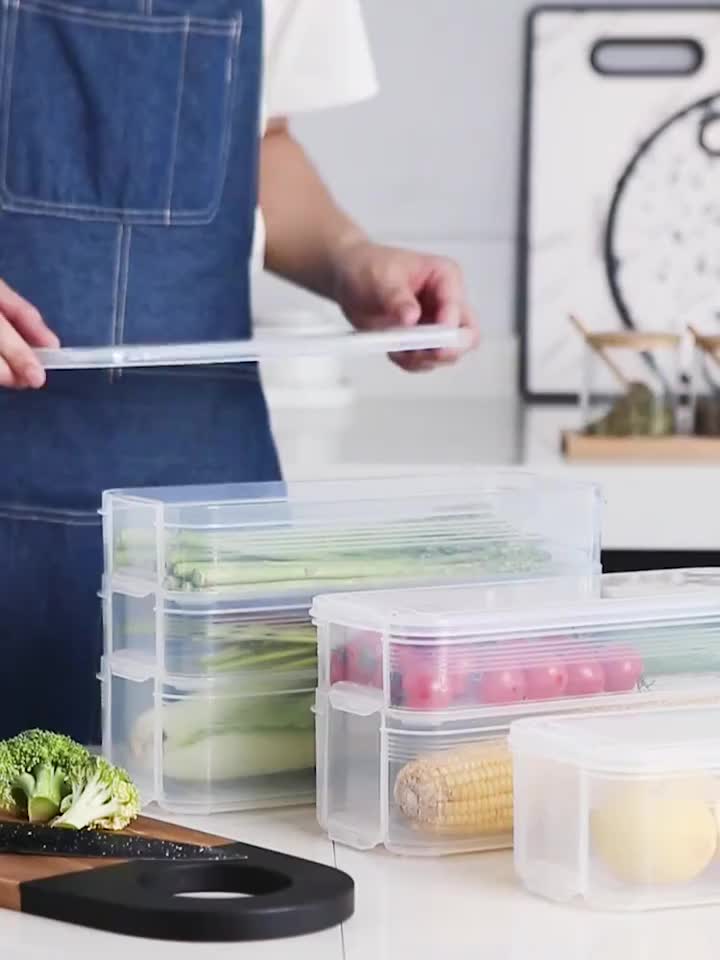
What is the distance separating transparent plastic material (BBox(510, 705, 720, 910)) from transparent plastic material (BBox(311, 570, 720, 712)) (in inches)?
2.9

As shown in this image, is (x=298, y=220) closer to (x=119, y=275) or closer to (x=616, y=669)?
(x=119, y=275)

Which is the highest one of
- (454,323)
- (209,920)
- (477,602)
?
(454,323)

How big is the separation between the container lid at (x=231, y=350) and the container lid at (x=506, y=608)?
24 cm

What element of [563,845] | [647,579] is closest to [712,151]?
[647,579]

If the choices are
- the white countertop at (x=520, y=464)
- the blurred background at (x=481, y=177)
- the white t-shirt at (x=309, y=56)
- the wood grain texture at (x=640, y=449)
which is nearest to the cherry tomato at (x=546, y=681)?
the white t-shirt at (x=309, y=56)

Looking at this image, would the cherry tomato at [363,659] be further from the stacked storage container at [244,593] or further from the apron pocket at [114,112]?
the apron pocket at [114,112]

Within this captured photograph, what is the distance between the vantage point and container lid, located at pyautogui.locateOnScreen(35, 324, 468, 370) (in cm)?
119

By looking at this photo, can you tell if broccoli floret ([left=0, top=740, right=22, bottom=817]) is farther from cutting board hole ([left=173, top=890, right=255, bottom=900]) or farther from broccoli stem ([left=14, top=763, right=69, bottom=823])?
cutting board hole ([left=173, top=890, right=255, bottom=900])

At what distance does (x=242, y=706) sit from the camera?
1058mm

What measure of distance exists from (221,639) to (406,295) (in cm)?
47

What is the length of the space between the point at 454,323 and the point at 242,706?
468 millimetres

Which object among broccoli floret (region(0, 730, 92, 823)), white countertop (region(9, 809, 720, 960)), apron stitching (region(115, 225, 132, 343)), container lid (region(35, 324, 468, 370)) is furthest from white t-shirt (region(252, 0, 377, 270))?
white countertop (region(9, 809, 720, 960))

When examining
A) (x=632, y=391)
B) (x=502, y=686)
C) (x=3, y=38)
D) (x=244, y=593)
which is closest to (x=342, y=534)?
(x=244, y=593)

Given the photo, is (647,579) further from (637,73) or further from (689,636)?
(637,73)
